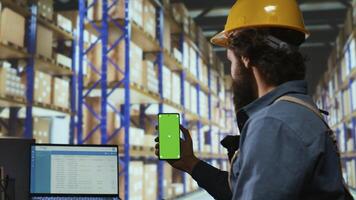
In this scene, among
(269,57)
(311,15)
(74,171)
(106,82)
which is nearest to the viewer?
(269,57)

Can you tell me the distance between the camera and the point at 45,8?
6.23 m

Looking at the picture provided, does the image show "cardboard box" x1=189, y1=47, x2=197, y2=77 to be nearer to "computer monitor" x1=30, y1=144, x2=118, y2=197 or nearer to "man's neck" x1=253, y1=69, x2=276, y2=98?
"computer monitor" x1=30, y1=144, x2=118, y2=197

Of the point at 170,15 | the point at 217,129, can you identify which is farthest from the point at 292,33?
the point at 217,129

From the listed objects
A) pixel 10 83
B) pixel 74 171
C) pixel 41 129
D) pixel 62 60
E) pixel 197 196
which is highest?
pixel 62 60

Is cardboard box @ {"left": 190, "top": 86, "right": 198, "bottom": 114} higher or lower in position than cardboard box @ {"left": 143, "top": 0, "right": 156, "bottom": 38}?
lower

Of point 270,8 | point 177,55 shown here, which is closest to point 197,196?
point 177,55

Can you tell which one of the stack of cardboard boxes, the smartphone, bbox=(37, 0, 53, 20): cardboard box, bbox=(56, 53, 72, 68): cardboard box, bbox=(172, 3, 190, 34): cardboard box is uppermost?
bbox=(172, 3, 190, 34): cardboard box

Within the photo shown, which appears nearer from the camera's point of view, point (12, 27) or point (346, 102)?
point (12, 27)

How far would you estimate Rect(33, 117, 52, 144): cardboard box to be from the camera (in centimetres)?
615

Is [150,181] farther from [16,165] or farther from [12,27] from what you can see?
[16,165]

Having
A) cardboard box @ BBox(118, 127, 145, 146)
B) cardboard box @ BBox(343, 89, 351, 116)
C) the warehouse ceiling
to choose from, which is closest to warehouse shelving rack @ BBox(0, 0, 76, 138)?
cardboard box @ BBox(118, 127, 145, 146)

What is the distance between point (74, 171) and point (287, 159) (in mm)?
1554

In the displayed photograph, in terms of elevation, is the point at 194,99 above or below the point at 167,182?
above

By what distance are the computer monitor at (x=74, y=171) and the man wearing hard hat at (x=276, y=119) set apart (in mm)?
1122
